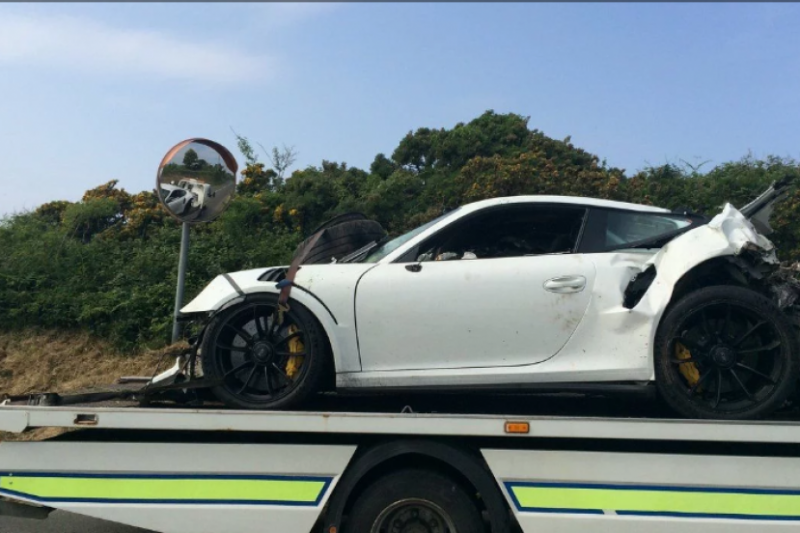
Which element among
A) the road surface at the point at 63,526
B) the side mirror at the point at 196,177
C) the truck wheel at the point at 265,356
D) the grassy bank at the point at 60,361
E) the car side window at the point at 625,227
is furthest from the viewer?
the grassy bank at the point at 60,361

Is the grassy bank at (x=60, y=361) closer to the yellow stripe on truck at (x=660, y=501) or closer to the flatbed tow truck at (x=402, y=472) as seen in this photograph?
the flatbed tow truck at (x=402, y=472)

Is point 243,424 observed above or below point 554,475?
above

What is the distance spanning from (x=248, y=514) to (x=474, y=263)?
189cm

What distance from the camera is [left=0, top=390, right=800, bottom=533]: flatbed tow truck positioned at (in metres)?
3.33

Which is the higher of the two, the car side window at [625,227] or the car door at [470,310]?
the car side window at [625,227]

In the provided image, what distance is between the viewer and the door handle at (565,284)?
142 inches

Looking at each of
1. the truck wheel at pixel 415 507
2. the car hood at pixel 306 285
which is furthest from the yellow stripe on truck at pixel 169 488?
the car hood at pixel 306 285

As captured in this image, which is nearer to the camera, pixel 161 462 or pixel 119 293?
pixel 161 462

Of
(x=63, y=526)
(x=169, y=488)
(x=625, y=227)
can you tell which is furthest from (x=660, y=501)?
(x=63, y=526)

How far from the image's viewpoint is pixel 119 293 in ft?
29.7

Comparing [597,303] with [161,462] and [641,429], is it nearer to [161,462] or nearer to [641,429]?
[641,429]

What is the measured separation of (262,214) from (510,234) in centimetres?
798

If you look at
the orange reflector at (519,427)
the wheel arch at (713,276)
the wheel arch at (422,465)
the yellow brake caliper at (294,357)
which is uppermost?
the wheel arch at (713,276)

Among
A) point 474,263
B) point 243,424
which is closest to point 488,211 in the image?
point 474,263
